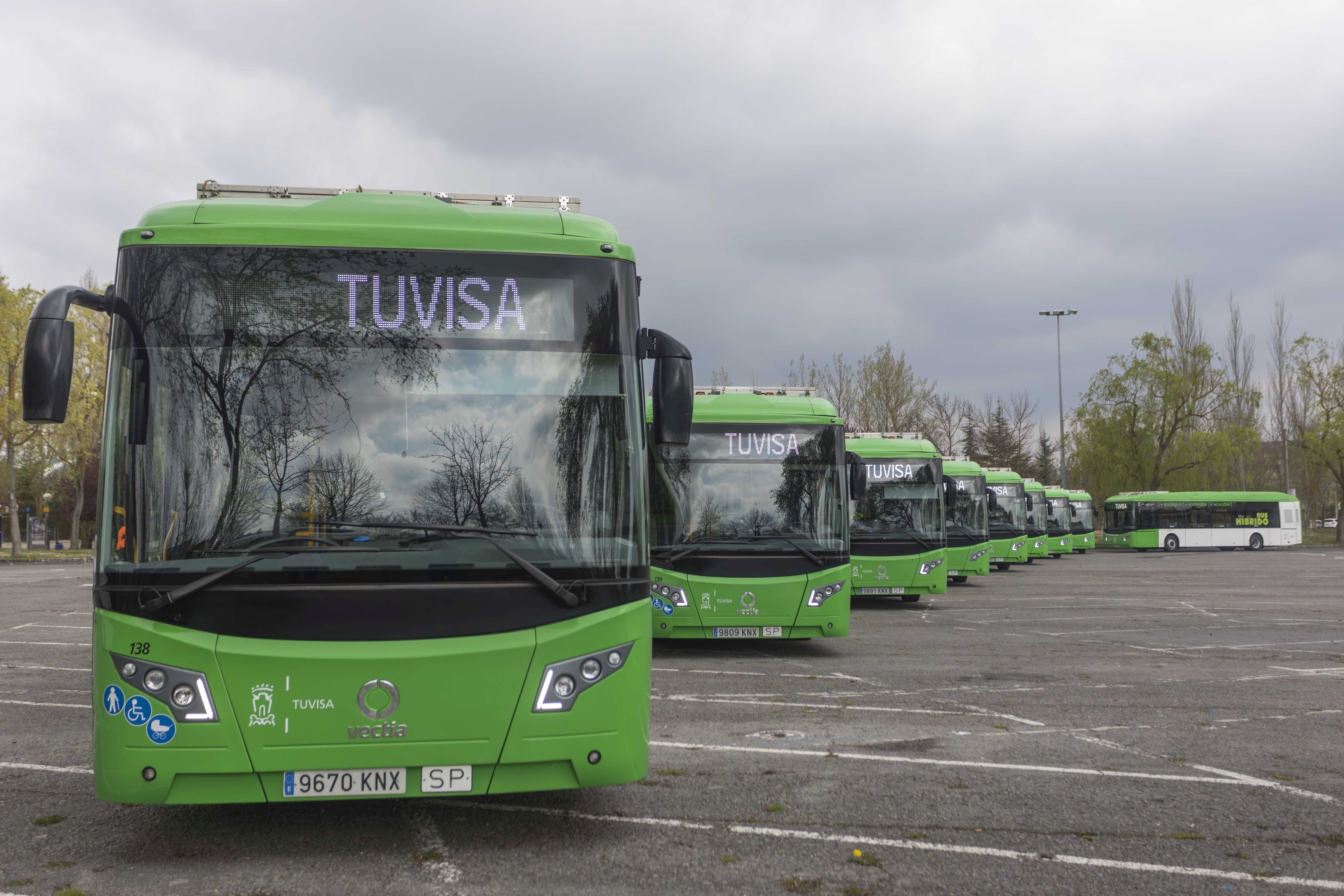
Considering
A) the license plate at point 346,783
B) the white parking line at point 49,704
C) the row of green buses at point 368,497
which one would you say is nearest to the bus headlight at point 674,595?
the white parking line at point 49,704

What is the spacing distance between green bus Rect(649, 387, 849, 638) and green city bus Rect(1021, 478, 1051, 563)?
3209cm

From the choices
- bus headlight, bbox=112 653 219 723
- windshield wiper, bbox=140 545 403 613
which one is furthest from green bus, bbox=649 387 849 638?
bus headlight, bbox=112 653 219 723

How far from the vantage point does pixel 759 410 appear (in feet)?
40.7

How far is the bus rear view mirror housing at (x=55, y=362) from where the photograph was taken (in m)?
4.36

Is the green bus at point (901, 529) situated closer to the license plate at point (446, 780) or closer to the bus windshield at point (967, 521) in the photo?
the bus windshield at point (967, 521)

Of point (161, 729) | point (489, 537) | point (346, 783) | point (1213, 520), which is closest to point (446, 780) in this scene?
point (346, 783)

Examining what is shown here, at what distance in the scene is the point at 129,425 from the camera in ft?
15.4

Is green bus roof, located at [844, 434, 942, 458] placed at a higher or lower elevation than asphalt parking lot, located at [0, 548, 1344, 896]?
higher

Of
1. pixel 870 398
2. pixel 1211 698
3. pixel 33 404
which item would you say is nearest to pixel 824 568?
pixel 1211 698

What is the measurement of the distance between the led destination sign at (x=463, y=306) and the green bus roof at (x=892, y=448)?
15302 mm

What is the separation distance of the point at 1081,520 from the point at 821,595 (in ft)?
149

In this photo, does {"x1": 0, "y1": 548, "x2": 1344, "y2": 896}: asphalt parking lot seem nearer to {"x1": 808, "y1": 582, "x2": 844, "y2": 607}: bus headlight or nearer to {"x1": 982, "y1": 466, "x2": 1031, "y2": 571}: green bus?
{"x1": 808, "y1": 582, "x2": 844, "y2": 607}: bus headlight

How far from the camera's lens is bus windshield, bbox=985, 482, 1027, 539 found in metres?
35.5

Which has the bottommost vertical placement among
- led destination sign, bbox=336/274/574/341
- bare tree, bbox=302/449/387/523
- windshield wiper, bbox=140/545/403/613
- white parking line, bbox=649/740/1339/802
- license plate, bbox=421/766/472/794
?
white parking line, bbox=649/740/1339/802
